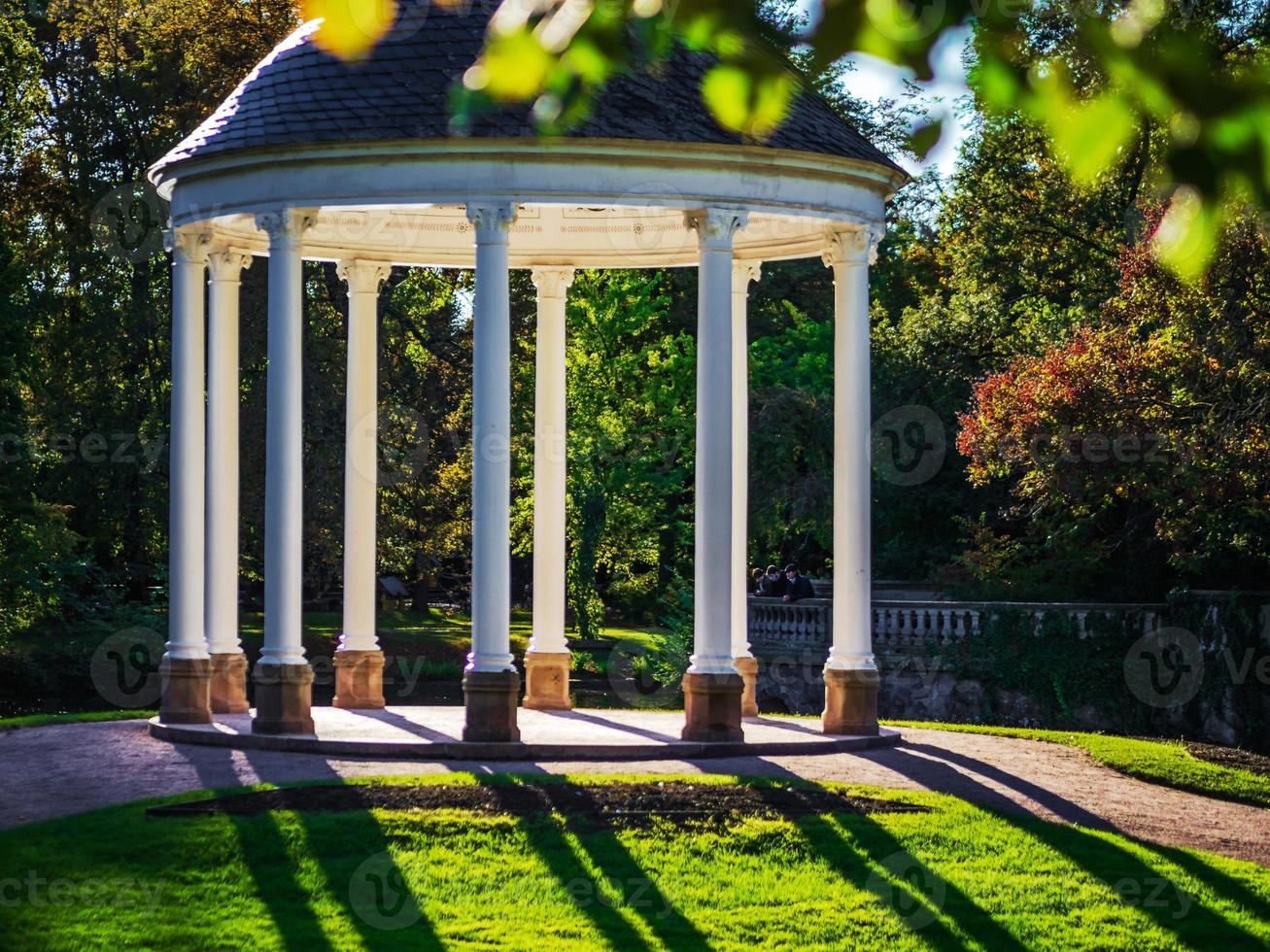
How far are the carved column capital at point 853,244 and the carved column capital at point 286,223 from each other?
874 cm

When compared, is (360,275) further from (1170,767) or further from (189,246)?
(1170,767)

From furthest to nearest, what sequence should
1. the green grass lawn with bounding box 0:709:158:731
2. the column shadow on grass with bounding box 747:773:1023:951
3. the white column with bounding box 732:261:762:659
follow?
the white column with bounding box 732:261:762:659
the green grass lawn with bounding box 0:709:158:731
the column shadow on grass with bounding box 747:773:1023:951

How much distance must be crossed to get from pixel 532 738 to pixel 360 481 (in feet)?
27.3

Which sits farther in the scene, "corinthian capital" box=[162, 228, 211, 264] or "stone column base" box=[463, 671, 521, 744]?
"corinthian capital" box=[162, 228, 211, 264]

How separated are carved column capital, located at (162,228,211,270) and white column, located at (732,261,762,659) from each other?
979 centimetres

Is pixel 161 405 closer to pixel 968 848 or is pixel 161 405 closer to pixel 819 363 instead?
pixel 819 363

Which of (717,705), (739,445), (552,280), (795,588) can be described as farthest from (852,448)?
(795,588)

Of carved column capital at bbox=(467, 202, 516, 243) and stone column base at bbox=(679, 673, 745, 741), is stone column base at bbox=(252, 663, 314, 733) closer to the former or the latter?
stone column base at bbox=(679, 673, 745, 741)

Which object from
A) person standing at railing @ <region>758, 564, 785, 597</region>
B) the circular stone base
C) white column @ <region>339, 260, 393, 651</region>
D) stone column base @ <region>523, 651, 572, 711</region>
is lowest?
the circular stone base

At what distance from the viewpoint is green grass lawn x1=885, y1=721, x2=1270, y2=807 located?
29328 millimetres

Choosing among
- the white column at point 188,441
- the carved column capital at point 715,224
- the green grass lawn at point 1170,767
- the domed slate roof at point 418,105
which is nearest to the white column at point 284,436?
the domed slate roof at point 418,105

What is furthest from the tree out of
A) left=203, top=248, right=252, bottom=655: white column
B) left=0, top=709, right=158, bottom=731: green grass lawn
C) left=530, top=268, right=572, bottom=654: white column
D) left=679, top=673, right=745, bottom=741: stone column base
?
left=0, top=709, right=158, bottom=731: green grass lawn

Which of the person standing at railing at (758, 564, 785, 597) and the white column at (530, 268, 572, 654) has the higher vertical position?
the white column at (530, 268, 572, 654)

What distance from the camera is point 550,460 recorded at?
37312 mm
